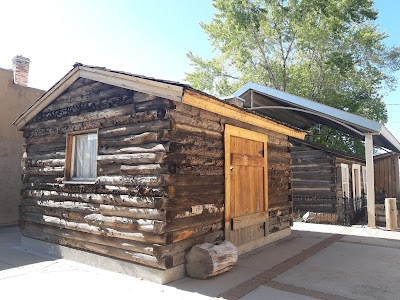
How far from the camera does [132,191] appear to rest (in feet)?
17.8

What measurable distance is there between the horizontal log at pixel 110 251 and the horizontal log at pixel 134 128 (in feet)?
7.00

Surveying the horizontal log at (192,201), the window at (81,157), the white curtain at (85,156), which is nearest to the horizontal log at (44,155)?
the window at (81,157)

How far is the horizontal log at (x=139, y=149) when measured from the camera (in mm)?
5203

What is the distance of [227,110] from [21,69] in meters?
11.0

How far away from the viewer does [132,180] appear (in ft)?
18.0

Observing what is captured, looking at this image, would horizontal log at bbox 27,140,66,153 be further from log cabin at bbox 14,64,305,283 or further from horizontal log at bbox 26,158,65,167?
horizontal log at bbox 26,158,65,167

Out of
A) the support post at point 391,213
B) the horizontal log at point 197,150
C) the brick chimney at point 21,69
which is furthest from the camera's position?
the brick chimney at point 21,69

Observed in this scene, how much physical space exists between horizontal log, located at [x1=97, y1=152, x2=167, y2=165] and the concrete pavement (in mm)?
2014

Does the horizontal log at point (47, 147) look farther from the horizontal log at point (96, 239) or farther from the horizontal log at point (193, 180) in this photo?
the horizontal log at point (193, 180)

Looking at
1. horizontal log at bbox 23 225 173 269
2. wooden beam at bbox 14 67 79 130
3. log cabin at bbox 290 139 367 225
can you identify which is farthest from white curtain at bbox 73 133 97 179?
log cabin at bbox 290 139 367 225

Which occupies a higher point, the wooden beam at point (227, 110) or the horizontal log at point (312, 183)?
the wooden beam at point (227, 110)

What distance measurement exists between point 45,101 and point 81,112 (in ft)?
4.47

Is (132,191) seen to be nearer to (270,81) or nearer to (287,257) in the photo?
(287,257)

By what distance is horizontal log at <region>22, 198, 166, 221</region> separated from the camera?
16.9 feet
